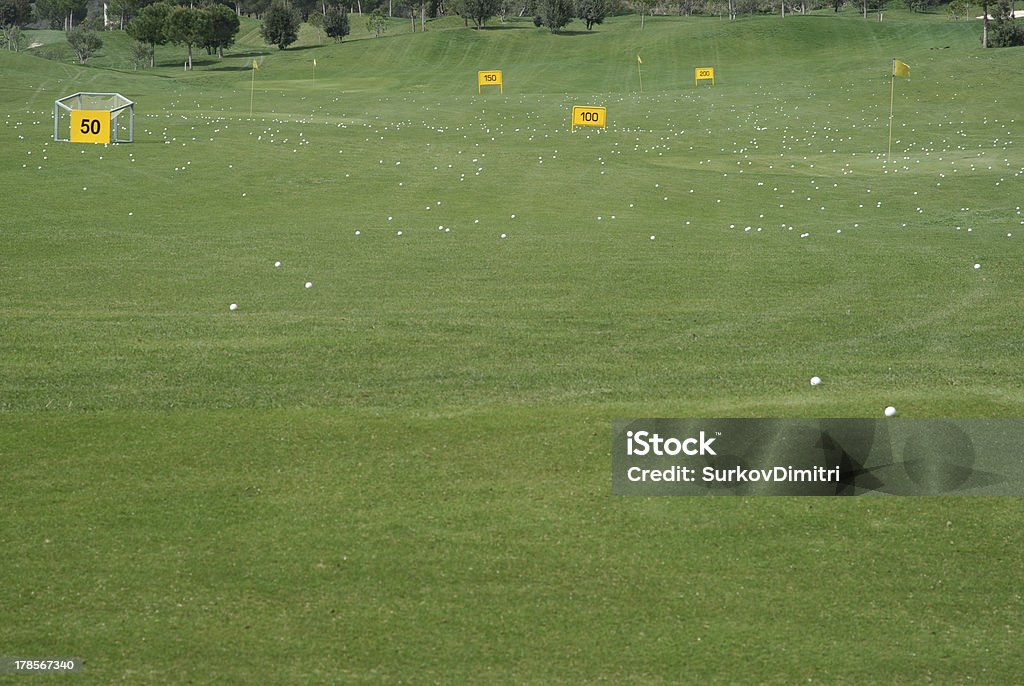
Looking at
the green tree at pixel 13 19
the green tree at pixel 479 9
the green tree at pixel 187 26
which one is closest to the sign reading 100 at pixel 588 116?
the green tree at pixel 187 26

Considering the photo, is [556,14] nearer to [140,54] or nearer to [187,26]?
[187,26]

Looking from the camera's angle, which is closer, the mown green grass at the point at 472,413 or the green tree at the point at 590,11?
the mown green grass at the point at 472,413

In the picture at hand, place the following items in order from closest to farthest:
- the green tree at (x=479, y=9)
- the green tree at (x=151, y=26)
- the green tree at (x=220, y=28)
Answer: the green tree at (x=151, y=26) → the green tree at (x=220, y=28) → the green tree at (x=479, y=9)

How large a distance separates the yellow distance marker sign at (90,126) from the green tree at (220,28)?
7146 cm

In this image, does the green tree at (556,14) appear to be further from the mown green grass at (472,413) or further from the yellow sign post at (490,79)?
the mown green grass at (472,413)

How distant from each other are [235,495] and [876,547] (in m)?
4.82

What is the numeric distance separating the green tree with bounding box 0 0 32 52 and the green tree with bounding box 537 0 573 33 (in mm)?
60390

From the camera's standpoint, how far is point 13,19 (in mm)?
135875

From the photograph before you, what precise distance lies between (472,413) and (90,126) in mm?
29504

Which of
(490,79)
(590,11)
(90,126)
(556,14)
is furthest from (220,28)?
(90,126)

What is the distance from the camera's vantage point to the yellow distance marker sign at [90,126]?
35.1 meters

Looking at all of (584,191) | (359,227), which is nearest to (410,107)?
(584,191)

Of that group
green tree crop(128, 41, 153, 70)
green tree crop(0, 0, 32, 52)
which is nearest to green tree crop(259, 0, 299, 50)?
green tree crop(128, 41, 153, 70)

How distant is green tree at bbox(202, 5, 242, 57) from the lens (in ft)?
339
